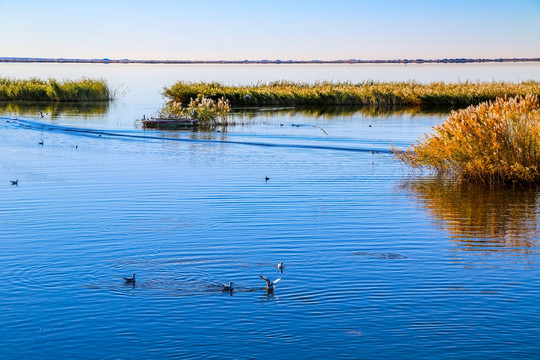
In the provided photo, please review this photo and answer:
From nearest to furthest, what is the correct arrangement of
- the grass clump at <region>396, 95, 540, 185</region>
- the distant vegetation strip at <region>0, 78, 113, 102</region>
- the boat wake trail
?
the grass clump at <region>396, 95, 540, 185</region>
the boat wake trail
the distant vegetation strip at <region>0, 78, 113, 102</region>

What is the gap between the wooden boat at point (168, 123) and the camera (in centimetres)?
4278

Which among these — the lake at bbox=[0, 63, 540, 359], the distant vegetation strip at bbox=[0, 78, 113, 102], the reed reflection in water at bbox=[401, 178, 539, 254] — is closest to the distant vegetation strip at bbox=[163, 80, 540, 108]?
the distant vegetation strip at bbox=[0, 78, 113, 102]

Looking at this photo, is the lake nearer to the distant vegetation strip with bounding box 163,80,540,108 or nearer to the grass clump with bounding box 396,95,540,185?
the grass clump with bounding box 396,95,540,185

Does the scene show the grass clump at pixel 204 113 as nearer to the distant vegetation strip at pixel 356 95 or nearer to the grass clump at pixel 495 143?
the distant vegetation strip at pixel 356 95

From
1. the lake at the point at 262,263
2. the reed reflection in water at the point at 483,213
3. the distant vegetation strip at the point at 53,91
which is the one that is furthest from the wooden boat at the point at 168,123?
the distant vegetation strip at the point at 53,91

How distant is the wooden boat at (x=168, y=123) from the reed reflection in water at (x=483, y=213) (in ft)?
73.2

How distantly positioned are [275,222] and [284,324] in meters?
6.40

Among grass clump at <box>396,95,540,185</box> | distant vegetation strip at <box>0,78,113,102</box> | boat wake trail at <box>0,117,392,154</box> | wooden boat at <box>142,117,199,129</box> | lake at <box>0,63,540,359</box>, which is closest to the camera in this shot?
lake at <box>0,63,540,359</box>

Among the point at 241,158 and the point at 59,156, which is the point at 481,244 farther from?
the point at 59,156

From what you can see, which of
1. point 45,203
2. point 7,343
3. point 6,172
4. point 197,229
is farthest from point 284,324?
point 6,172

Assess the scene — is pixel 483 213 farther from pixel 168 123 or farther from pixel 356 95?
pixel 356 95

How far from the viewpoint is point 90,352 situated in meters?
8.95

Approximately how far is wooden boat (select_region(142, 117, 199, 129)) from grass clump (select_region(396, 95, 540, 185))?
2301cm

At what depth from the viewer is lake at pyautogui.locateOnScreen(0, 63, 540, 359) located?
934 cm
